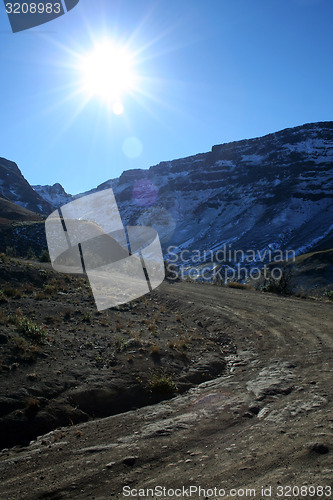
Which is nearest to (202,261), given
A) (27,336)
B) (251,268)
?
(251,268)

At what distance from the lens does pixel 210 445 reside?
16.2 feet

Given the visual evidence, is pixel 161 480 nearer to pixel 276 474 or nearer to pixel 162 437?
pixel 162 437

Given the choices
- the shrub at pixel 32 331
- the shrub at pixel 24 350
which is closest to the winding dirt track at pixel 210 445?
the shrub at pixel 24 350

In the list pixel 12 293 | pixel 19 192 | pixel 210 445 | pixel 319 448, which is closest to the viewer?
pixel 319 448

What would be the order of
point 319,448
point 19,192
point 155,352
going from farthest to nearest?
point 19,192 < point 155,352 < point 319,448

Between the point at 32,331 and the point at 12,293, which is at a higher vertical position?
the point at 12,293

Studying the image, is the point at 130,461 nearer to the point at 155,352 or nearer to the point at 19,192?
the point at 155,352

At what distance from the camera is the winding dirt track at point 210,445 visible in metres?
4.01

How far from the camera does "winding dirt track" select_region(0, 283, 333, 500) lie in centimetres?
401

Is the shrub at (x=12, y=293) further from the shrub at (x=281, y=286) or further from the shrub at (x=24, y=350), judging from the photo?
the shrub at (x=281, y=286)

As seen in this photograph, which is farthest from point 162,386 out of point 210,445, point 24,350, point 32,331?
point 32,331

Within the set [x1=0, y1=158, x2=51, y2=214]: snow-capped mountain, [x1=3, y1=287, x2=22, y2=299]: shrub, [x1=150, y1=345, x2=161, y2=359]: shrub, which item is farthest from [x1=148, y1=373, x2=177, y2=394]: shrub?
[x1=0, y1=158, x2=51, y2=214]: snow-capped mountain

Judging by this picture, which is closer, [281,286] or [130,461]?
[130,461]

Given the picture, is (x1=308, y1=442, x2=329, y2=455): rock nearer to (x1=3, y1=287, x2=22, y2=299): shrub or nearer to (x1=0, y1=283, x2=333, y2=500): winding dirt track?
(x1=0, y1=283, x2=333, y2=500): winding dirt track
